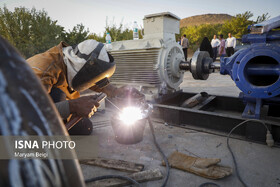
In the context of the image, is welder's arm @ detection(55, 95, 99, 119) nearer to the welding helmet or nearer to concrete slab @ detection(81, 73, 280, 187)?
the welding helmet

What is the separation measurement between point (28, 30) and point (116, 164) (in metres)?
9.39

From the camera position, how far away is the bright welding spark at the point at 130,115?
228 centimetres

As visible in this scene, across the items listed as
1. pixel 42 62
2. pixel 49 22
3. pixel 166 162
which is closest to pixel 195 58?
pixel 166 162

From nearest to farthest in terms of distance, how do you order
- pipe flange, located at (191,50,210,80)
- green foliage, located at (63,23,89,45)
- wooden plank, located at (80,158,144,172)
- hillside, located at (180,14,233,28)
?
wooden plank, located at (80,158,144,172), pipe flange, located at (191,50,210,80), green foliage, located at (63,23,89,45), hillside, located at (180,14,233,28)

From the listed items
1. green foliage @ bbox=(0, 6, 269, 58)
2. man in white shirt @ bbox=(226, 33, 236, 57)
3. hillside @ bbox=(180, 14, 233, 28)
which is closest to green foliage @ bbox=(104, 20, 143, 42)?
green foliage @ bbox=(0, 6, 269, 58)

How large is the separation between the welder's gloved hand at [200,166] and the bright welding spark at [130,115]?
0.60 metres

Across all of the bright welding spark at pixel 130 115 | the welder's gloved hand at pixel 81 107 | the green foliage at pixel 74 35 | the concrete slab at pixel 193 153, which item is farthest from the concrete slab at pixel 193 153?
the green foliage at pixel 74 35

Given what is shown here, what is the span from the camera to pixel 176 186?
1725 millimetres

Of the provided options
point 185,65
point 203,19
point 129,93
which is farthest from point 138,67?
point 203,19

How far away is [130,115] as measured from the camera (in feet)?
7.53

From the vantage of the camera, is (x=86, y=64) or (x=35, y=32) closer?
(x=86, y=64)

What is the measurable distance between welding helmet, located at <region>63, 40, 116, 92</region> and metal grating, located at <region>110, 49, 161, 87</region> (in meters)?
1.70

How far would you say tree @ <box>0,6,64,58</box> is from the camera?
852 centimetres

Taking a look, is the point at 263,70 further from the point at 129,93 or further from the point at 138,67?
the point at 138,67
